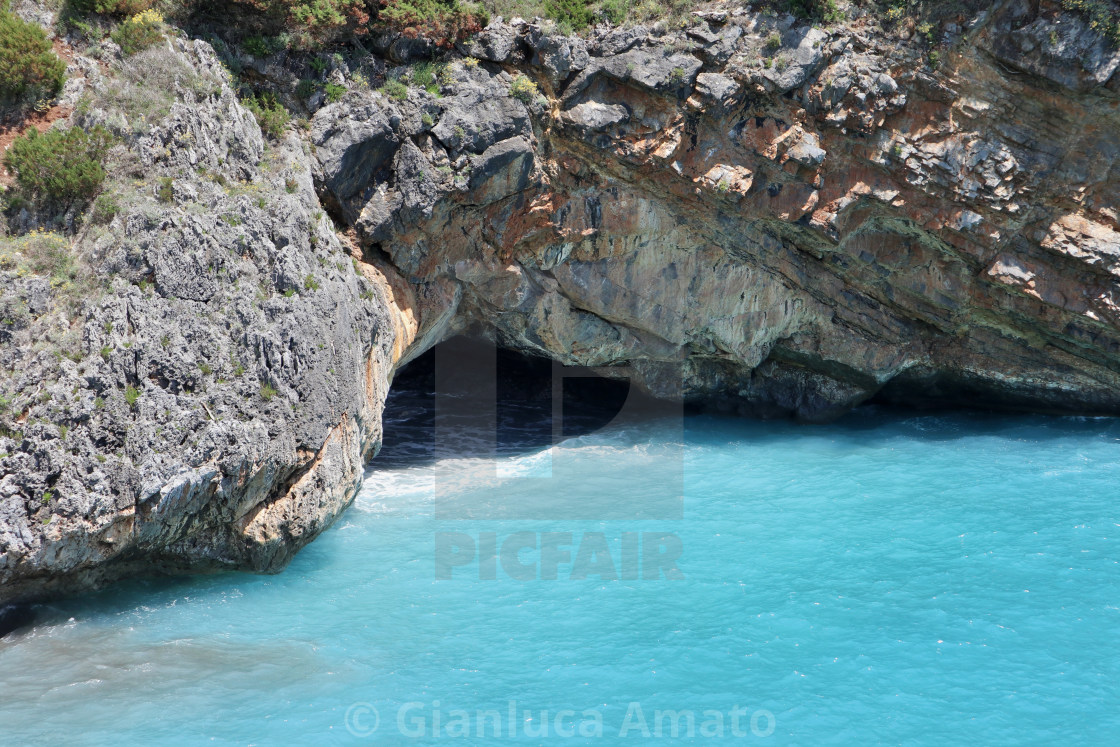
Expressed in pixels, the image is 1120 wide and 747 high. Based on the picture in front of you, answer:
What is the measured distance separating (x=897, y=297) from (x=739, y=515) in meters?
8.66

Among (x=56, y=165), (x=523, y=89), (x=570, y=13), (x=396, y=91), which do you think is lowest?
(x=56, y=165)

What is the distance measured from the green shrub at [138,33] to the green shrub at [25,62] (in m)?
1.30

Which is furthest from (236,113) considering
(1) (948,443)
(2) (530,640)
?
(1) (948,443)

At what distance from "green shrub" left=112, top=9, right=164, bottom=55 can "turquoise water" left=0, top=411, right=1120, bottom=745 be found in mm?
11081

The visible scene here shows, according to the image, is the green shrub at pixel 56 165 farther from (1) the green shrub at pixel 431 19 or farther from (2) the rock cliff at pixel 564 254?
(1) the green shrub at pixel 431 19

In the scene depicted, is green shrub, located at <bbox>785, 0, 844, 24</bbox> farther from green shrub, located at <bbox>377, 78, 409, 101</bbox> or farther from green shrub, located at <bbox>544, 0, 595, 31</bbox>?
green shrub, located at <bbox>377, 78, 409, 101</bbox>

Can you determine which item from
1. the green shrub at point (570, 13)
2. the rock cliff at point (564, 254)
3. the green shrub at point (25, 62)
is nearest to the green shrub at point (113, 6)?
the green shrub at point (25, 62)

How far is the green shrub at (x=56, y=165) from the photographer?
15664mm

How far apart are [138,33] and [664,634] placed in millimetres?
16484

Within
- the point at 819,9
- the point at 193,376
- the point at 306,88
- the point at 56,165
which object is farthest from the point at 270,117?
the point at 819,9

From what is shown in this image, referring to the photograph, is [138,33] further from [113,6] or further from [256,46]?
[256,46]

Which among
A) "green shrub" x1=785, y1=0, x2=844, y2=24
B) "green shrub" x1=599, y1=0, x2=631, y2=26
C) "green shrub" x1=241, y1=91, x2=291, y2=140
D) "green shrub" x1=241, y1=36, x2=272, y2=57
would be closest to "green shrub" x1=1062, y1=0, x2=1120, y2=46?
"green shrub" x1=785, y1=0, x2=844, y2=24

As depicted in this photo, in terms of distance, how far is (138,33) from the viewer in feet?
57.3

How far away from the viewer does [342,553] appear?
55.0ft
